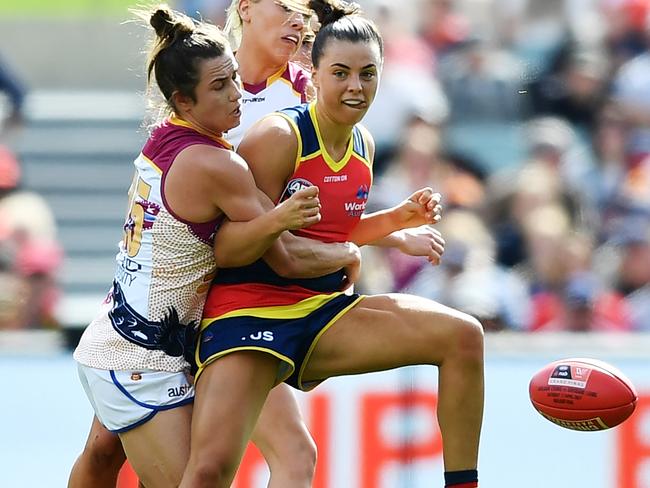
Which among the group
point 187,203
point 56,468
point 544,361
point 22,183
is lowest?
point 56,468

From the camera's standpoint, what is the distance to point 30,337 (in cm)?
680

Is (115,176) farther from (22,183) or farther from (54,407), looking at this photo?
(54,407)

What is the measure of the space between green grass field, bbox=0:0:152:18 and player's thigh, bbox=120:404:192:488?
7.03 m

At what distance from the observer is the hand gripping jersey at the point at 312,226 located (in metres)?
4.25

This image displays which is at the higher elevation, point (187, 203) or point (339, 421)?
point (187, 203)

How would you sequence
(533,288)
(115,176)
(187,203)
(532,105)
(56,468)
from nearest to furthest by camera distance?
(187,203) → (56,468) → (533,288) → (532,105) → (115,176)

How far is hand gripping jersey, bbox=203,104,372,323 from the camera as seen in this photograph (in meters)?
4.25

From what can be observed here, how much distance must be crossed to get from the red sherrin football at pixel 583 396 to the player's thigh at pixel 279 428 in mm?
799

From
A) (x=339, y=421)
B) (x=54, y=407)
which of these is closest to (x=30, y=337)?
(x=54, y=407)

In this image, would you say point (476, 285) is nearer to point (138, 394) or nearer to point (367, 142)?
point (367, 142)

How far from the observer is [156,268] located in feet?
13.9

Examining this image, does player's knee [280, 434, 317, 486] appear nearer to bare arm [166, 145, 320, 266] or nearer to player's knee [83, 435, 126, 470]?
player's knee [83, 435, 126, 470]

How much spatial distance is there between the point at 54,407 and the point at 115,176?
3.41 metres

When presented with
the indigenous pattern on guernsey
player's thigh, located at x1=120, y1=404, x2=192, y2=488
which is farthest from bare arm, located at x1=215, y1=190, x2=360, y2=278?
the indigenous pattern on guernsey
